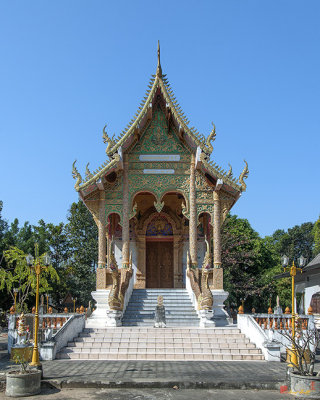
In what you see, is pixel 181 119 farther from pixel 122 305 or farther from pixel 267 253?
pixel 267 253

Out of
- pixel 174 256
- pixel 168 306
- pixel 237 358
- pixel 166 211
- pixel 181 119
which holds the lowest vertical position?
pixel 237 358

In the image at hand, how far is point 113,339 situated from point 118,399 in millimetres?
5279

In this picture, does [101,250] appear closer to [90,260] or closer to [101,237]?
[101,237]

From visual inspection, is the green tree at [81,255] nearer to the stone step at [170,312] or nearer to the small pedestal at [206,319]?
the stone step at [170,312]

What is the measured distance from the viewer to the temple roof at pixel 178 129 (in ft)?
52.7

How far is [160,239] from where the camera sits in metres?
18.9

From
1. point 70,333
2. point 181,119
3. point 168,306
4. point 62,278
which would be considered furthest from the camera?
point 62,278

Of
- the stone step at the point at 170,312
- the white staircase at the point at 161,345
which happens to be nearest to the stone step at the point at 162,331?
the white staircase at the point at 161,345

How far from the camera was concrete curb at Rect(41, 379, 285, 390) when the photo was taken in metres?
8.37

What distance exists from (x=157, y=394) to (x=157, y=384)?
1.79 feet

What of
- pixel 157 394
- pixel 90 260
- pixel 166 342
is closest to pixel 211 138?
pixel 166 342

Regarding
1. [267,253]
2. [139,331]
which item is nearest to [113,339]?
[139,331]

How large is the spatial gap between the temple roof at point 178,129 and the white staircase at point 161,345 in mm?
5163

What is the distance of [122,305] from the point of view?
1431cm
